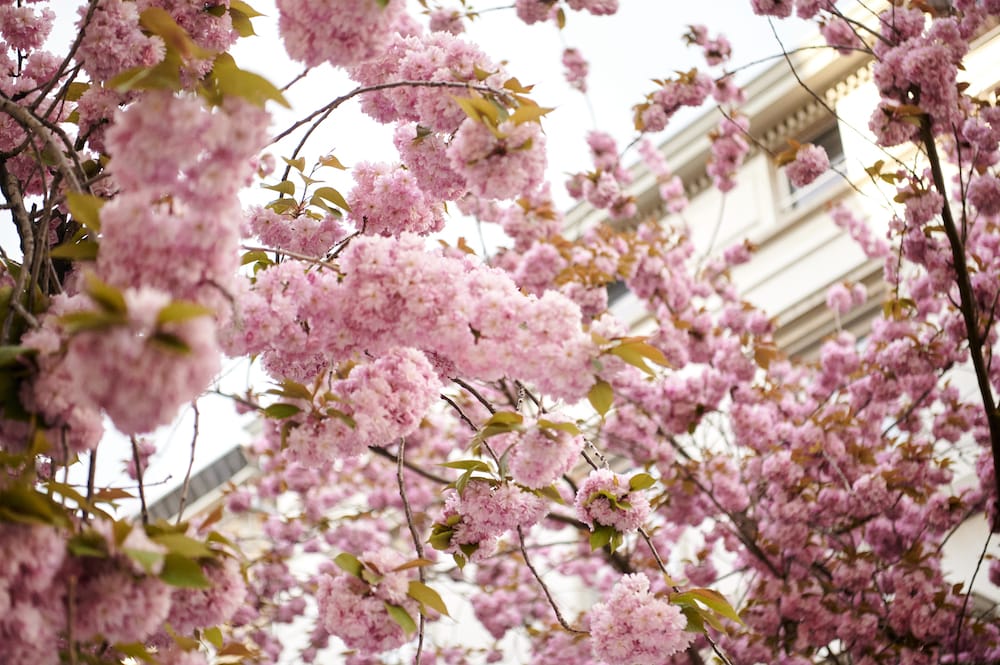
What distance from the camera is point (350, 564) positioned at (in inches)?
72.7

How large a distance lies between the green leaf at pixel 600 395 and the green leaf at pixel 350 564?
1.99 feet

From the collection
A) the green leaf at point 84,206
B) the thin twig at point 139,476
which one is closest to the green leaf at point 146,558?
the thin twig at point 139,476

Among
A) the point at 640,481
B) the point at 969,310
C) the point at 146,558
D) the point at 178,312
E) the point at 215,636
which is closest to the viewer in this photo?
the point at 178,312

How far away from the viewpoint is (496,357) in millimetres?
1811

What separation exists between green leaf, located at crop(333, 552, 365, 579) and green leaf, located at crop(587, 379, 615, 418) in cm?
61

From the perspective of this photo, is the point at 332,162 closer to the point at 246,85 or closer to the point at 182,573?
the point at 246,85

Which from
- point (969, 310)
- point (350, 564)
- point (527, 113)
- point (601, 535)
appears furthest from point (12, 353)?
point (969, 310)

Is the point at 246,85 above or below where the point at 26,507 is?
above

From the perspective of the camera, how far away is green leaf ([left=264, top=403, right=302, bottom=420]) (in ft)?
6.30

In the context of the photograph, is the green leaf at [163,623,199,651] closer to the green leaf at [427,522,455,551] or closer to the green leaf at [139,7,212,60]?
the green leaf at [427,522,455,551]

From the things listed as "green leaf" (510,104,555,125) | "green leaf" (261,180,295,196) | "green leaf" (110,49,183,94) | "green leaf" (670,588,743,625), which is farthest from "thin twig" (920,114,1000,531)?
"green leaf" (110,49,183,94)

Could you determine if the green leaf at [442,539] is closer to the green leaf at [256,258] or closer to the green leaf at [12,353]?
the green leaf at [256,258]

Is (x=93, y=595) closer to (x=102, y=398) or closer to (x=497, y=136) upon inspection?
(x=102, y=398)

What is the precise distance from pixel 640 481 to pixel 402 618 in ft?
2.41
